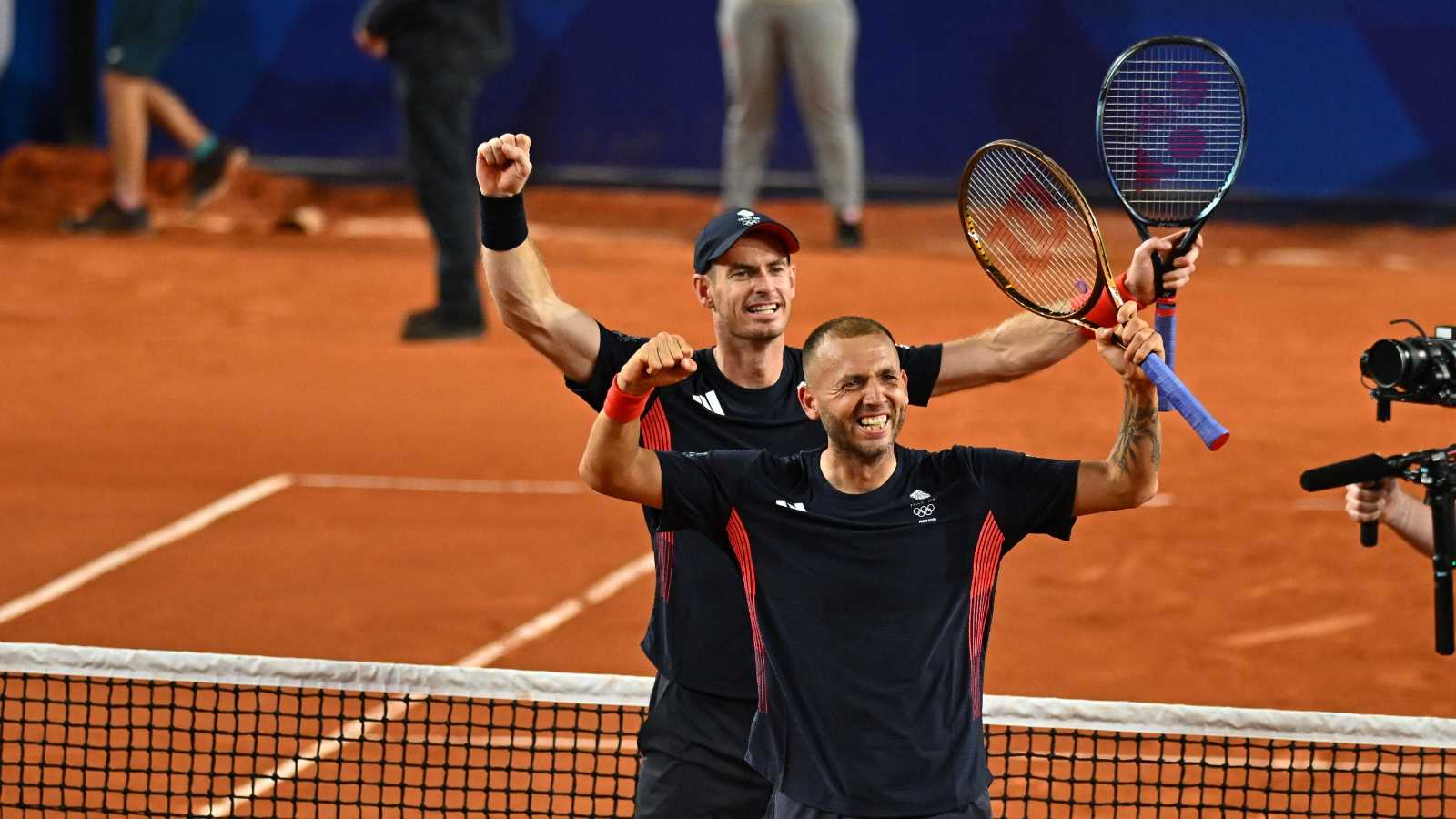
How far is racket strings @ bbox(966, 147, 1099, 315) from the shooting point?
466cm

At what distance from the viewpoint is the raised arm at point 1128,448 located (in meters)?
3.87

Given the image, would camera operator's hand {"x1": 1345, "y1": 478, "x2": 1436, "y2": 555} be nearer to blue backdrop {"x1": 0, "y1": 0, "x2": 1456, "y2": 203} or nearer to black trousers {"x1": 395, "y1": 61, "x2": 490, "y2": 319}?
black trousers {"x1": 395, "y1": 61, "x2": 490, "y2": 319}

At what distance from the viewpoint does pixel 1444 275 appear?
14961 mm

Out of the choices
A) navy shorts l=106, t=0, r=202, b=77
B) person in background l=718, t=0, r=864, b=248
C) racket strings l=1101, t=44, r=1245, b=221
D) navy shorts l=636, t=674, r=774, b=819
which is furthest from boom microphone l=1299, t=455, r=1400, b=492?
navy shorts l=106, t=0, r=202, b=77

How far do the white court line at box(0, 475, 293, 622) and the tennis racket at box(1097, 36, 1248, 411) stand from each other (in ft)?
14.3

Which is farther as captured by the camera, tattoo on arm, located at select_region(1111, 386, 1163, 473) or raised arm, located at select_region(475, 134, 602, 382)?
raised arm, located at select_region(475, 134, 602, 382)

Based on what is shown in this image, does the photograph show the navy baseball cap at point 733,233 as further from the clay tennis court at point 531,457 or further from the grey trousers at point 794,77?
the grey trousers at point 794,77

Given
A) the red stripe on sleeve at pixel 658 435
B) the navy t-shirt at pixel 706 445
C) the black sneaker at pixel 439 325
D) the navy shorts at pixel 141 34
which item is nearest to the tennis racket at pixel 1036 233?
the navy t-shirt at pixel 706 445

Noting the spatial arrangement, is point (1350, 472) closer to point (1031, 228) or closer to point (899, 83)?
point (1031, 228)

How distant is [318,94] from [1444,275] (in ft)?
30.6

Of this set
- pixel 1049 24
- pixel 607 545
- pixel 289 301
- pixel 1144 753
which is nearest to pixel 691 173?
pixel 1049 24

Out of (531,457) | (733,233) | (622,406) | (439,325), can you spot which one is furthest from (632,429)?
(439,325)

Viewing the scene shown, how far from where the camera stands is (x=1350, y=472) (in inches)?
152

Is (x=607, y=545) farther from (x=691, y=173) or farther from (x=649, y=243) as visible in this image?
(x=691, y=173)
